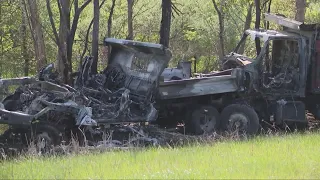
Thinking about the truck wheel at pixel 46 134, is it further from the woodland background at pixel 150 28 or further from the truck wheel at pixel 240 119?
the woodland background at pixel 150 28

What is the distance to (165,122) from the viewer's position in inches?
560

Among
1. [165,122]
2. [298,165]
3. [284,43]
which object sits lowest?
[165,122]

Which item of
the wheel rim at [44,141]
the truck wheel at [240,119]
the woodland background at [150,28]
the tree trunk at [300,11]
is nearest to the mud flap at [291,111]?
the truck wheel at [240,119]

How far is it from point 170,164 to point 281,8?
26.3m

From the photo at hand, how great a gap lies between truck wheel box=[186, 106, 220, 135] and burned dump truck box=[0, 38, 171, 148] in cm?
130

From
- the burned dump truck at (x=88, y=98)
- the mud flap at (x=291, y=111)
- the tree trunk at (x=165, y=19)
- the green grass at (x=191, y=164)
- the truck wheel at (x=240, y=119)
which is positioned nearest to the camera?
the green grass at (x=191, y=164)

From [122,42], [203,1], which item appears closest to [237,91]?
[122,42]

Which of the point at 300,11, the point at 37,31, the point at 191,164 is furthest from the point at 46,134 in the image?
the point at 300,11

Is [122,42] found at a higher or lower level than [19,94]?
higher

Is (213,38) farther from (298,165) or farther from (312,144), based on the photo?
(298,165)

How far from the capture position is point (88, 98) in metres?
12.1

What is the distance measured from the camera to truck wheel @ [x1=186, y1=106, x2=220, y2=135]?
13039 mm

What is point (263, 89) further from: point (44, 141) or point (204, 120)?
point (44, 141)

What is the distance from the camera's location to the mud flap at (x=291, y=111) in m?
12.8
